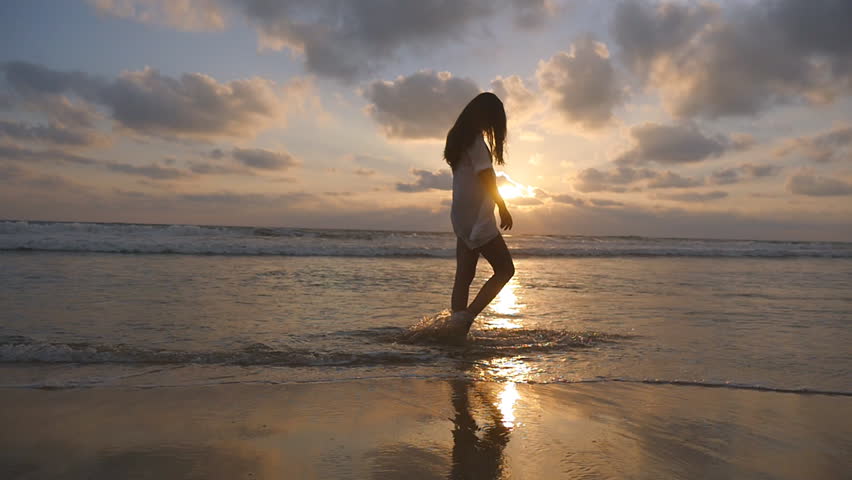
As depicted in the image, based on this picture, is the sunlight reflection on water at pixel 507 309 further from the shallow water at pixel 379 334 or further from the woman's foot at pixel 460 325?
the woman's foot at pixel 460 325

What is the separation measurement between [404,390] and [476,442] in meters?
0.83

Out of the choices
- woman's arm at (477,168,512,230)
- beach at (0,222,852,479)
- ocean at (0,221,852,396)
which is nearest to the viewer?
beach at (0,222,852,479)

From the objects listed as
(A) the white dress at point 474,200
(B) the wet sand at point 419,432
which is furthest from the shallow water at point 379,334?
(A) the white dress at point 474,200

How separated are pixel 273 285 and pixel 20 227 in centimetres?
1915

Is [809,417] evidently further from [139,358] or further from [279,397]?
[139,358]

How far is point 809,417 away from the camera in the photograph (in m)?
2.71

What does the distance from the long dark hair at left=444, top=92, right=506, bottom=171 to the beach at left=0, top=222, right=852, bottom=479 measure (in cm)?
152

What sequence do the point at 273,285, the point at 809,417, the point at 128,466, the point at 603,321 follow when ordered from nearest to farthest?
the point at 128,466
the point at 809,417
the point at 603,321
the point at 273,285

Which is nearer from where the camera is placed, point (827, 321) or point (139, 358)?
point (139, 358)

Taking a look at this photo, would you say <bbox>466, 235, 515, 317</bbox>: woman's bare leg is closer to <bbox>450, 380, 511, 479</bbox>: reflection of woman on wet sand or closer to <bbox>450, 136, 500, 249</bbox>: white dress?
<bbox>450, 136, 500, 249</bbox>: white dress

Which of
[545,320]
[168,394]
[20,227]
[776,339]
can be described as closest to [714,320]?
[776,339]

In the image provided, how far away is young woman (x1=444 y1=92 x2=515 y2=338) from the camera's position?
4.17m

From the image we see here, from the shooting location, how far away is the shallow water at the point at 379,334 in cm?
336

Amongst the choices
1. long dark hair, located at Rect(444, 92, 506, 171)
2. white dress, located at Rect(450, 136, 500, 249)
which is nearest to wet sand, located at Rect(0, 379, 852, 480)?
white dress, located at Rect(450, 136, 500, 249)
